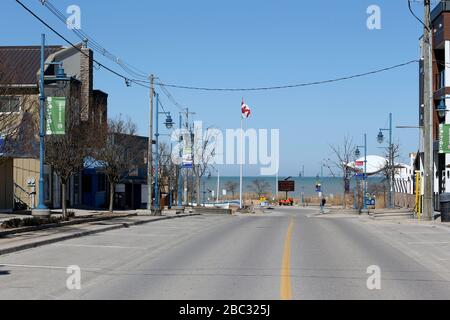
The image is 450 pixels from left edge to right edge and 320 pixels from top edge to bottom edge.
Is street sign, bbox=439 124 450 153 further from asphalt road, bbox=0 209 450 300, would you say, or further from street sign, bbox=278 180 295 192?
street sign, bbox=278 180 295 192

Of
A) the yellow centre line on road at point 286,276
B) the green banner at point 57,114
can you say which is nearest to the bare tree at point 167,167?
the green banner at point 57,114

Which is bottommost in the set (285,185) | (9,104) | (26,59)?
(285,185)

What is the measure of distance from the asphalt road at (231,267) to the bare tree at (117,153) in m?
15.2

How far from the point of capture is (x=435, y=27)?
43281 millimetres

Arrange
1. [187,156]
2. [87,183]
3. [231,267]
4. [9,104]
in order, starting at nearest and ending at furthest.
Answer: [231,267] → [9,104] → [87,183] → [187,156]

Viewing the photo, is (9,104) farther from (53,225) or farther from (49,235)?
(49,235)

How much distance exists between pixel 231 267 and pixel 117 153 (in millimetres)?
25621

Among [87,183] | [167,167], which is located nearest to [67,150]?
[87,183]

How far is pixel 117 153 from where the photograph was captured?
128 ft

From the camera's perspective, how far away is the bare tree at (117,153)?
38.1 m

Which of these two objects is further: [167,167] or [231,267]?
[167,167]

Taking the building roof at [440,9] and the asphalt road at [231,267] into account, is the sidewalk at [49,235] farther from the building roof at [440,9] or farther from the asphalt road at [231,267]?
the building roof at [440,9]
